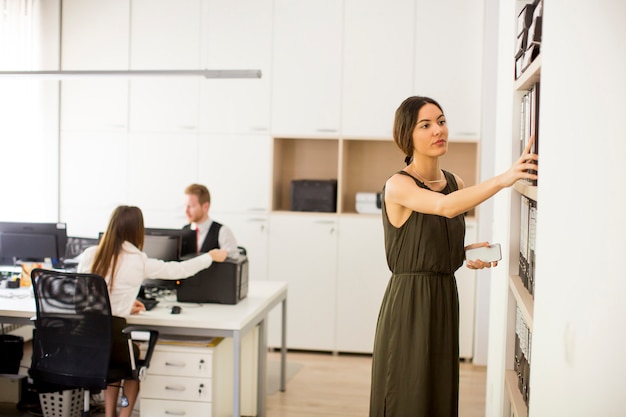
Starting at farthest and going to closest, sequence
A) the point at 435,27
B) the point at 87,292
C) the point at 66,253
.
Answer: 1. the point at 435,27
2. the point at 66,253
3. the point at 87,292

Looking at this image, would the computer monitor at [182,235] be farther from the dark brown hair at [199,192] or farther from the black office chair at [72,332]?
the black office chair at [72,332]

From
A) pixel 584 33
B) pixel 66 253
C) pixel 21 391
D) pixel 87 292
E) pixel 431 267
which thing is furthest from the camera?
pixel 66 253

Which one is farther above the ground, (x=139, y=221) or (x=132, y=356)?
(x=139, y=221)

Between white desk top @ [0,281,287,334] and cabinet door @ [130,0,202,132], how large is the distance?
2.16 meters

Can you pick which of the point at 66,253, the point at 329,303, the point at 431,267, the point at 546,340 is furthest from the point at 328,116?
the point at 546,340

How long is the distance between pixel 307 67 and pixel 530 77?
13.4 ft

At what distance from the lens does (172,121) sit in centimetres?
633

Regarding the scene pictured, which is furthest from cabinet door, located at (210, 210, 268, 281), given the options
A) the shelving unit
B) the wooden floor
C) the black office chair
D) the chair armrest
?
the shelving unit

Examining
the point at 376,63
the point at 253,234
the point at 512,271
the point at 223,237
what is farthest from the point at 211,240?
the point at 512,271

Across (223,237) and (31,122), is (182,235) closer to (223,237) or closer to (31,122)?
(223,237)

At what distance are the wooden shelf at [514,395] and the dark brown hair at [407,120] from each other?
89 cm

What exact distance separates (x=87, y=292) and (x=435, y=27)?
11.8 ft

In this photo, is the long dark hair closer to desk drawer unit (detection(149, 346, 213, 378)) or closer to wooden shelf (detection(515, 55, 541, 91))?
desk drawer unit (detection(149, 346, 213, 378))

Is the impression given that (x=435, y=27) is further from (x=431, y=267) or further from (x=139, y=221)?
(x=431, y=267)
